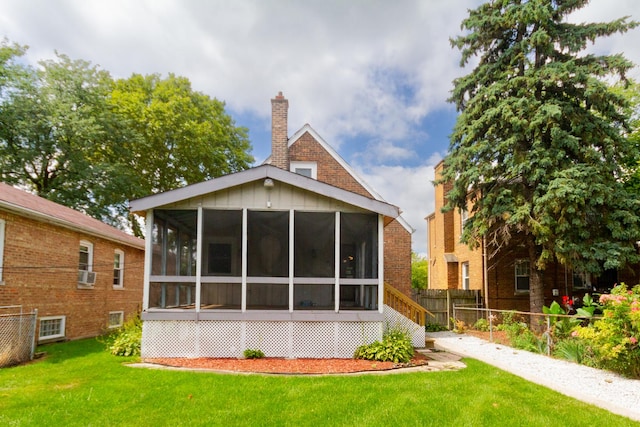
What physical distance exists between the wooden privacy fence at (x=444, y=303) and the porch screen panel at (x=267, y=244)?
870 cm

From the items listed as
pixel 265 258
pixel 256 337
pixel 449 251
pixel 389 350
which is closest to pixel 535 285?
pixel 449 251

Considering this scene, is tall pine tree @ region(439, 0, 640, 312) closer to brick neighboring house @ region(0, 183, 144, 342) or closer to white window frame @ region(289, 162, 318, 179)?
white window frame @ region(289, 162, 318, 179)

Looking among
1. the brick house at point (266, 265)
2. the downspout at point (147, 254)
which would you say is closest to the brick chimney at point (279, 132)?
the brick house at point (266, 265)

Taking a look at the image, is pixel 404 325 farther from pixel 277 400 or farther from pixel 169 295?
pixel 169 295

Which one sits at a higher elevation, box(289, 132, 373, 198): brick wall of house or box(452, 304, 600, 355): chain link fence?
box(289, 132, 373, 198): brick wall of house

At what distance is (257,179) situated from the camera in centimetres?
897

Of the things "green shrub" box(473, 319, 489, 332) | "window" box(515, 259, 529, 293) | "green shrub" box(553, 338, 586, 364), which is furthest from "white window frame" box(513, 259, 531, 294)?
"green shrub" box(553, 338, 586, 364)

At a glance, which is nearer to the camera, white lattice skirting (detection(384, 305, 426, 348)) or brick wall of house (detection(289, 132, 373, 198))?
white lattice skirting (detection(384, 305, 426, 348))

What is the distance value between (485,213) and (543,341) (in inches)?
175

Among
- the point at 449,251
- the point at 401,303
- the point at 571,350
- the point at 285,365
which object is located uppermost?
the point at 449,251

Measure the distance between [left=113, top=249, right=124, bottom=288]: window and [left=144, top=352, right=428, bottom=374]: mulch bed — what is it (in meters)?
8.29

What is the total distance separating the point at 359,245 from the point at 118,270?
10.4 metres

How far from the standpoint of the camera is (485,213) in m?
13.3

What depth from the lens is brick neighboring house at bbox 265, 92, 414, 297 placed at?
14.7 m
